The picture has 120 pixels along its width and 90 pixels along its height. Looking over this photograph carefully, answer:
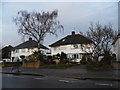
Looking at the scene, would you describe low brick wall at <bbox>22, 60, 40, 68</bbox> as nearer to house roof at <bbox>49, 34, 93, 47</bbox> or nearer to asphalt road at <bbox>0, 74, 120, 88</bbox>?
asphalt road at <bbox>0, 74, 120, 88</bbox>

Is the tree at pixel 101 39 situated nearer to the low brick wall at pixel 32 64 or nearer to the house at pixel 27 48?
the low brick wall at pixel 32 64

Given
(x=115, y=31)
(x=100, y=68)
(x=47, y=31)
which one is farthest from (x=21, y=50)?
(x=100, y=68)

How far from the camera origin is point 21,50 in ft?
239

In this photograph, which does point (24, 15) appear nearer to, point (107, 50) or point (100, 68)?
point (107, 50)

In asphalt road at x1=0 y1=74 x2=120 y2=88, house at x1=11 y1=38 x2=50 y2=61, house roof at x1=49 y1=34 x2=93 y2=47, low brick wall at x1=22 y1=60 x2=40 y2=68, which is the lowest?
asphalt road at x1=0 y1=74 x2=120 y2=88

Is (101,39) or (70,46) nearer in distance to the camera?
(101,39)

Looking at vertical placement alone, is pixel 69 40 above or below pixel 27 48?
above

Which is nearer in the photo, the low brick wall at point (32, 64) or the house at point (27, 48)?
the low brick wall at point (32, 64)

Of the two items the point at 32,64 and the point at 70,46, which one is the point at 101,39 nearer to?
the point at 32,64

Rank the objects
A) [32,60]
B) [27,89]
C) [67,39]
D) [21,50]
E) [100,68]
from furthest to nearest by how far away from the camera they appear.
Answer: [21,50]
[67,39]
[32,60]
[100,68]
[27,89]

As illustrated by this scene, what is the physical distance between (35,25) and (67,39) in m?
19.5

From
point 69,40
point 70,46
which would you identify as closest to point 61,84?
point 70,46

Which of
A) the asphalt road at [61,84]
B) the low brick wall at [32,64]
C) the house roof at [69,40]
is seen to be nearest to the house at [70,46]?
the house roof at [69,40]

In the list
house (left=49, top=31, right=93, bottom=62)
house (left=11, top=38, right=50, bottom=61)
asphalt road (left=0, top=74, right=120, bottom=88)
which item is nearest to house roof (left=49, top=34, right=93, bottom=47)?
house (left=49, top=31, right=93, bottom=62)
